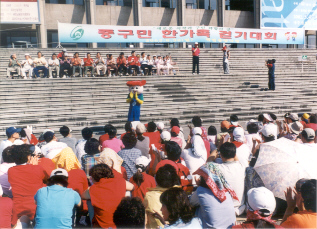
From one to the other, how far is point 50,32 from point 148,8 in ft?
29.9

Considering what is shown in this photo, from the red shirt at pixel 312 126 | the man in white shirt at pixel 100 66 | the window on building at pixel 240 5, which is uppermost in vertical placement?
the window on building at pixel 240 5

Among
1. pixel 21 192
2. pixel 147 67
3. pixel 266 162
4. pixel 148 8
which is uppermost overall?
pixel 148 8

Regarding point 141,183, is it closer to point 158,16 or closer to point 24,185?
point 24,185

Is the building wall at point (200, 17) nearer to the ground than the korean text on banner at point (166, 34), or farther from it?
farther from it

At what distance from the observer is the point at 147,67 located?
1811 centimetres

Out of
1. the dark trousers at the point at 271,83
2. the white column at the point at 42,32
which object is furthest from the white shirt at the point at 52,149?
the white column at the point at 42,32

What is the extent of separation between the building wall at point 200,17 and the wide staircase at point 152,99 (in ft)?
44.7

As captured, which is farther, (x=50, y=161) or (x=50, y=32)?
(x=50, y=32)

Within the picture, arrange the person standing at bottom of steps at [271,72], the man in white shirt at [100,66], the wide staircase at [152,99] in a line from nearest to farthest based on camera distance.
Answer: the wide staircase at [152,99] → the person standing at bottom of steps at [271,72] → the man in white shirt at [100,66]

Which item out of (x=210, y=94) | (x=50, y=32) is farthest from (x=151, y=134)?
(x=50, y=32)

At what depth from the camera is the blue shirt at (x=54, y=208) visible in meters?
3.31

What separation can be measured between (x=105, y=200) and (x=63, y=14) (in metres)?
26.0

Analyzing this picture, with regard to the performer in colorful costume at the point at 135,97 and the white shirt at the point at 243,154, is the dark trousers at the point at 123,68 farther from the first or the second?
the white shirt at the point at 243,154

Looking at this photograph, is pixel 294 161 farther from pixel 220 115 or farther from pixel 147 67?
pixel 147 67
